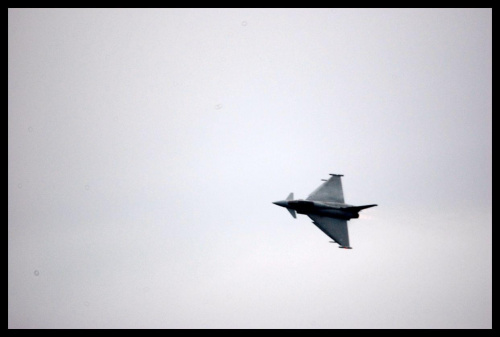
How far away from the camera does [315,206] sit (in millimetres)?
60750

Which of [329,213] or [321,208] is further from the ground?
[321,208]

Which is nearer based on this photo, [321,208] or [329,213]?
[321,208]
